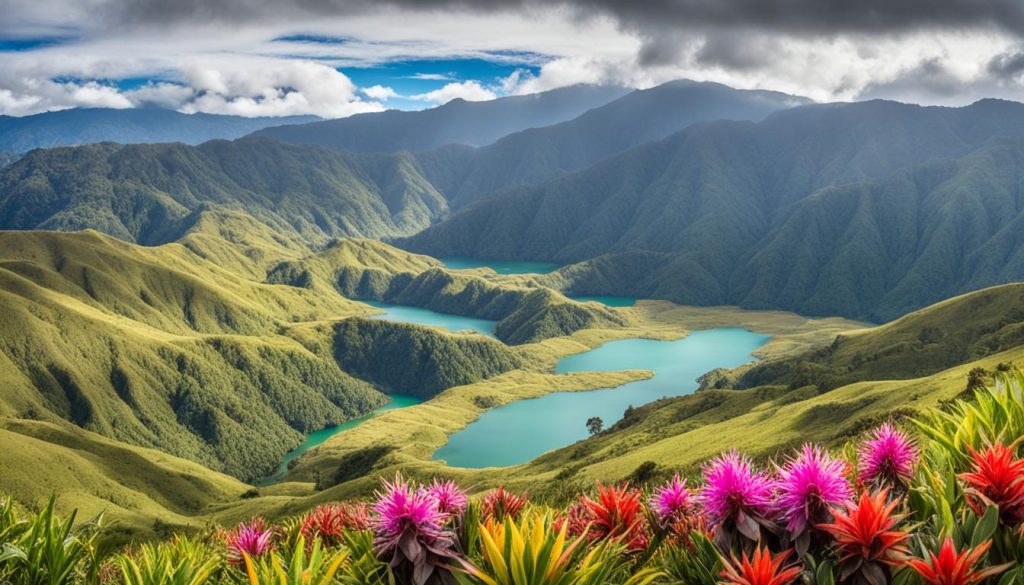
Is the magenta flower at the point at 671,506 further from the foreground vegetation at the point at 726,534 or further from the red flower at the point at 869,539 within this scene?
the red flower at the point at 869,539

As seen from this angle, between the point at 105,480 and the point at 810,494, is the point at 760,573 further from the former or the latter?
the point at 105,480

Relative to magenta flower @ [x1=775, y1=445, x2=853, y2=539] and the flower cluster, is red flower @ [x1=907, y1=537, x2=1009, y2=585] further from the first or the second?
magenta flower @ [x1=775, y1=445, x2=853, y2=539]

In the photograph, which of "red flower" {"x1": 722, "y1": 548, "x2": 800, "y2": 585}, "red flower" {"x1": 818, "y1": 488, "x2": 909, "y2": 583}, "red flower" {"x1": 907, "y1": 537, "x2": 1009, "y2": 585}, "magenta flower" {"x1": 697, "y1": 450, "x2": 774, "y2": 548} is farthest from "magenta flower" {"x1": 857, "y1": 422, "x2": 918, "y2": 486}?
"red flower" {"x1": 722, "y1": 548, "x2": 800, "y2": 585}

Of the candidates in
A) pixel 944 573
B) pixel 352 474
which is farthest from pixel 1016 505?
pixel 352 474

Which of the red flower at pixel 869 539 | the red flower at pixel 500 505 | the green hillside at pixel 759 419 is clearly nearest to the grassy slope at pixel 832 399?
the green hillside at pixel 759 419

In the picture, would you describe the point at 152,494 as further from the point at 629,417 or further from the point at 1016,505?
the point at 1016,505

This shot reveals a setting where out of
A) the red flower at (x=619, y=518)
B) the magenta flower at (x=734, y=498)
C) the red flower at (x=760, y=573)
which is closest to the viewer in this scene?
the red flower at (x=760, y=573)
